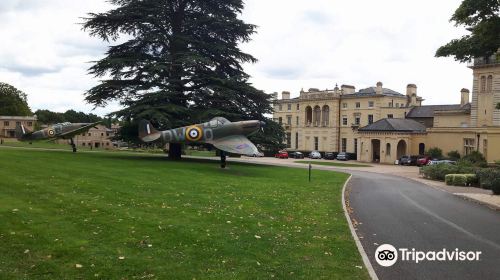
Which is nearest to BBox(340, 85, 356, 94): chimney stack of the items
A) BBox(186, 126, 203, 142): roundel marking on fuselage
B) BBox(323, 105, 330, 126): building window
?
BBox(323, 105, 330, 126): building window

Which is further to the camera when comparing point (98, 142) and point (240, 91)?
point (98, 142)

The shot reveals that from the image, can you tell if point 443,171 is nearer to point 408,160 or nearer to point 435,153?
point 408,160

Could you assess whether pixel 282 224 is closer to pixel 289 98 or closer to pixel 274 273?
pixel 274 273

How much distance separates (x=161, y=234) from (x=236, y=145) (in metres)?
19.2

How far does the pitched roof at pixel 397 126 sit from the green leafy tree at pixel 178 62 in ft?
105

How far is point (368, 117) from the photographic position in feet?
241

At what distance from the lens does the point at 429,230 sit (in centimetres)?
1286

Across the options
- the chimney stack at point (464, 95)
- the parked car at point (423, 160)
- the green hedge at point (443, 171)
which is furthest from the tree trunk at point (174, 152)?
the chimney stack at point (464, 95)

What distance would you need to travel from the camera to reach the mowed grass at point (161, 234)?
7.76 meters

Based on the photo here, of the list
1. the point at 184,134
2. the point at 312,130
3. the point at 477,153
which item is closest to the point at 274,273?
the point at 184,134

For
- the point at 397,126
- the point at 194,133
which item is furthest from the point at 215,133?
the point at 397,126

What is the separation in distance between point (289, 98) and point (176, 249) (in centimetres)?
8100

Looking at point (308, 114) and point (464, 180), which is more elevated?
point (308, 114)

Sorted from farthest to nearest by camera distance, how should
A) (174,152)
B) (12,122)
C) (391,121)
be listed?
1. (12,122)
2. (391,121)
3. (174,152)
